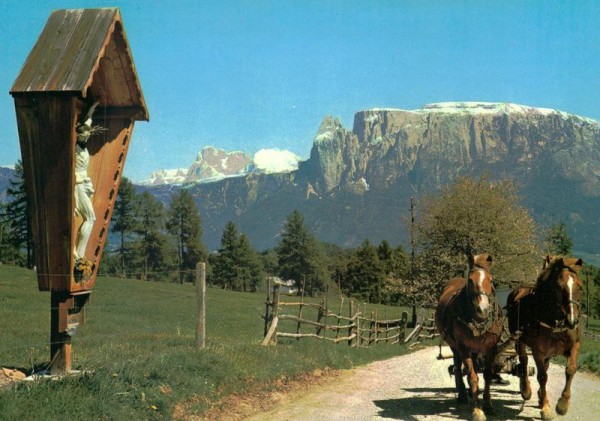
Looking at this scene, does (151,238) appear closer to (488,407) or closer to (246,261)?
(246,261)

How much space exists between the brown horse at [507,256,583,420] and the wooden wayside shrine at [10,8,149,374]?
6734 mm

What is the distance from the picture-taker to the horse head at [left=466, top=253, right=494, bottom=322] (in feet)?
28.8

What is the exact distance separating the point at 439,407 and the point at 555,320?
265 centimetres

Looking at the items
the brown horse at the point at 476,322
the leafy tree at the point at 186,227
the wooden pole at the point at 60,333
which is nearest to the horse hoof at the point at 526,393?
the brown horse at the point at 476,322

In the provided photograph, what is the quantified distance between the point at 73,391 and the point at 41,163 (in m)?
2.97

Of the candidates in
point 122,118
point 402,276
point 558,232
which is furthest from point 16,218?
point 558,232

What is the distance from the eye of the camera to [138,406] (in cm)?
775

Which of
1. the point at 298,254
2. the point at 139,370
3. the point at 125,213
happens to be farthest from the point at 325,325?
the point at 298,254

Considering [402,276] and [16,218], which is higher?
[16,218]

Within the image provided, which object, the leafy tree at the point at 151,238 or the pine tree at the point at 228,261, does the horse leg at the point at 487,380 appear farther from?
the pine tree at the point at 228,261

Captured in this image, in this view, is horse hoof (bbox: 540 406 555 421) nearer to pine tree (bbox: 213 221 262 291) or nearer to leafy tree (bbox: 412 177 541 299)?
leafy tree (bbox: 412 177 541 299)

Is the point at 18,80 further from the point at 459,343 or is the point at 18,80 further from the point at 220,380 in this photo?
the point at 459,343

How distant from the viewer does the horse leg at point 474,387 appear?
8531 mm

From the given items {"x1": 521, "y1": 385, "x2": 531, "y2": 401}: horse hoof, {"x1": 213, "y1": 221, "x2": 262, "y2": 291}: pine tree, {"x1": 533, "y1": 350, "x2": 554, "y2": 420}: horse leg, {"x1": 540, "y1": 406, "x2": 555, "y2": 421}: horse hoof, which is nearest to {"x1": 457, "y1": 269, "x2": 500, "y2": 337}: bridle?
{"x1": 533, "y1": 350, "x2": 554, "y2": 420}: horse leg
